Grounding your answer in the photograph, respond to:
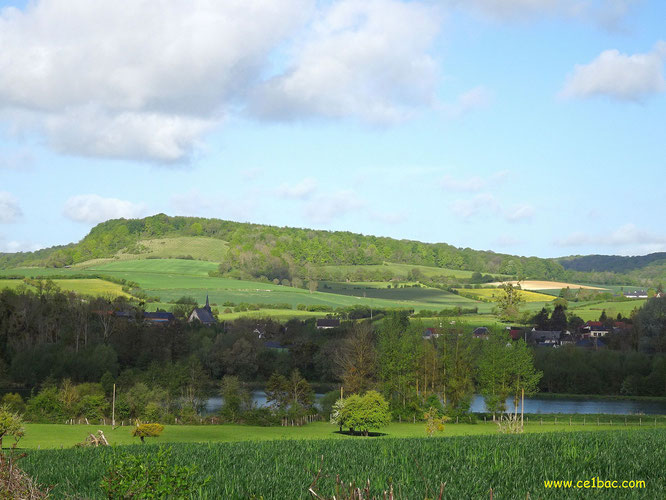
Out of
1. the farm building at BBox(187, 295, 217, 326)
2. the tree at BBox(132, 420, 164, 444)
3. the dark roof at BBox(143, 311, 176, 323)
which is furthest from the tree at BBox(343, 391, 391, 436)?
the farm building at BBox(187, 295, 217, 326)

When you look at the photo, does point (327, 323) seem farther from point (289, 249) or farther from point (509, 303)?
point (289, 249)

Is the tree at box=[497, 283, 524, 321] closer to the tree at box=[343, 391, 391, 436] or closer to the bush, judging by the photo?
the tree at box=[343, 391, 391, 436]

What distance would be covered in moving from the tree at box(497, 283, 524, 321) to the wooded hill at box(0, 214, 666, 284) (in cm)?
4132

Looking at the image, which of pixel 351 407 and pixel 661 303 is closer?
pixel 351 407

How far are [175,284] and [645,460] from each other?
14123cm

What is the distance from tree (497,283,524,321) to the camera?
130 metres

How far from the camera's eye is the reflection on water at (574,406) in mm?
71188

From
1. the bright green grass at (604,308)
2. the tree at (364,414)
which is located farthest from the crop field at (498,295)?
the tree at (364,414)

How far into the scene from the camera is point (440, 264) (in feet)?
614

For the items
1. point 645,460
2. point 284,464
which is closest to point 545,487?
point 645,460

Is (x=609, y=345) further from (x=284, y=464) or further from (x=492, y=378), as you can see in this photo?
(x=284, y=464)

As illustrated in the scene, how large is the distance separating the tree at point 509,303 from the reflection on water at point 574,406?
46767mm

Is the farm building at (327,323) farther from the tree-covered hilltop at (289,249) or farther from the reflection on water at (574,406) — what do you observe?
the tree-covered hilltop at (289,249)

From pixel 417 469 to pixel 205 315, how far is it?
116383 millimetres
